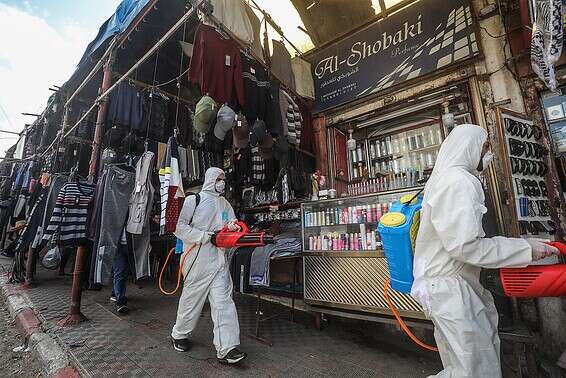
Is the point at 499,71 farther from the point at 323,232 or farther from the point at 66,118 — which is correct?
the point at 66,118

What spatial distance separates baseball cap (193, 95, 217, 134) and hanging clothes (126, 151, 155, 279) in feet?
3.37

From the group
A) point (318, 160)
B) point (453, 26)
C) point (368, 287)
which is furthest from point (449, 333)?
point (453, 26)

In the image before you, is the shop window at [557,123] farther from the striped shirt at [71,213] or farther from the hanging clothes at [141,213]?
the striped shirt at [71,213]

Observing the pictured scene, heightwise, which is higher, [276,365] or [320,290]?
[320,290]

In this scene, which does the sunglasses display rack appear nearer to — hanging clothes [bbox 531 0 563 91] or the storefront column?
hanging clothes [bbox 531 0 563 91]

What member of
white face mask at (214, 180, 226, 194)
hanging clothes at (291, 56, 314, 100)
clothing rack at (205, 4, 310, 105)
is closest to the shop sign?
hanging clothes at (291, 56, 314, 100)

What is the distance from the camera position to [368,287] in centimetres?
306

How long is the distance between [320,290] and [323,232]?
2.67 feet

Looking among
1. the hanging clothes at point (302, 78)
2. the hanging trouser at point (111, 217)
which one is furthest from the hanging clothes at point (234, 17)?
the hanging trouser at point (111, 217)

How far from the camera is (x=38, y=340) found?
9.87ft

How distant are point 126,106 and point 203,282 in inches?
154

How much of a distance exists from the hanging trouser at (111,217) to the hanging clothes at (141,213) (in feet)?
0.39

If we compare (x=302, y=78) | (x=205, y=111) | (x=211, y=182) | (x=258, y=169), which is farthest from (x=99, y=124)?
(x=302, y=78)

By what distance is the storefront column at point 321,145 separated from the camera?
18.6 feet
